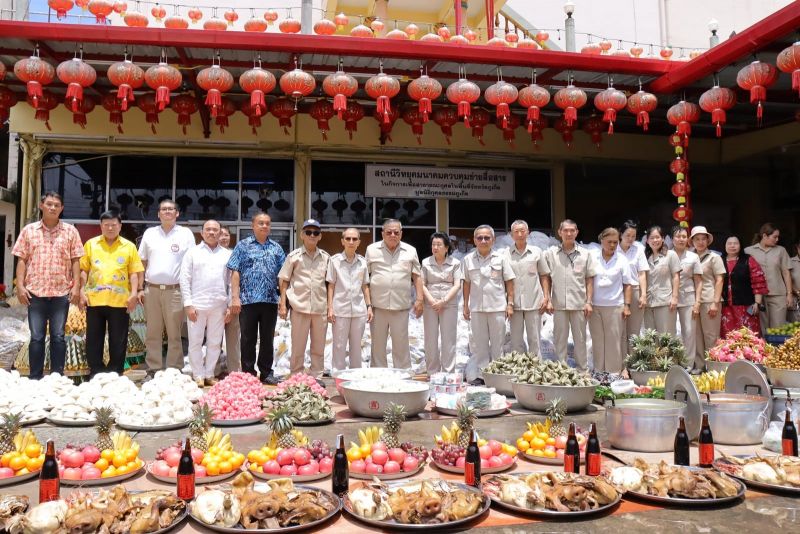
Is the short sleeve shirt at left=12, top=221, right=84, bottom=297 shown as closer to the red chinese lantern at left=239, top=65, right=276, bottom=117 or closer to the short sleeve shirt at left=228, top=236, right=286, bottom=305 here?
the short sleeve shirt at left=228, top=236, right=286, bottom=305

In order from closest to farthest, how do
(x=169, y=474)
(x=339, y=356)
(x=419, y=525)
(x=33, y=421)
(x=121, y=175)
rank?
(x=419, y=525) → (x=169, y=474) → (x=33, y=421) → (x=339, y=356) → (x=121, y=175)

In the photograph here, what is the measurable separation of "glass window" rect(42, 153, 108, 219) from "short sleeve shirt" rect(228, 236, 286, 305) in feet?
19.5

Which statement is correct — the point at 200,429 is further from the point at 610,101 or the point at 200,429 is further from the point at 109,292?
the point at 610,101

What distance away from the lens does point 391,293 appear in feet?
21.9

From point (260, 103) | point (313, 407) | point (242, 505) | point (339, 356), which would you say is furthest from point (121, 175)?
point (242, 505)

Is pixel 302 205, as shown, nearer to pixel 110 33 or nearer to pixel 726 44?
pixel 110 33

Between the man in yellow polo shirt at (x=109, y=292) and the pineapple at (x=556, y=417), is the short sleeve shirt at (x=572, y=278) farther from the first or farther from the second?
the man in yellow polo shirt at (x=109, y=292)

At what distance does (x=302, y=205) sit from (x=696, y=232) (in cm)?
680

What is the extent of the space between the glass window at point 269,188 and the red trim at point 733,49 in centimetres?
658

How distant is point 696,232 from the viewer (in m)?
7.70

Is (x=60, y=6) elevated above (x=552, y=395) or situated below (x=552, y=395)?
above

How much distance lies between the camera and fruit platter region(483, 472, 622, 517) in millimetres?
2850

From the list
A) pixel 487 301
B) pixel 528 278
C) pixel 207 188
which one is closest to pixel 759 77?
pixel 528 278

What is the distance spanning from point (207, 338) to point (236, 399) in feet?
5.27
